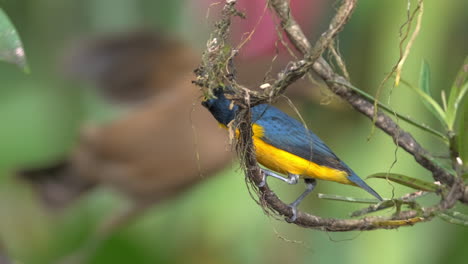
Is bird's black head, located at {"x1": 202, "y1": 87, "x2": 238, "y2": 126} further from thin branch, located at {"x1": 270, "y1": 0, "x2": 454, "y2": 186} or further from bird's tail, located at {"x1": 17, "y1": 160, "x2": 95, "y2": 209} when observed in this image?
bird's tail, located at {"x1": 17, "y1": 160, "x2": 95, "y2": 209}

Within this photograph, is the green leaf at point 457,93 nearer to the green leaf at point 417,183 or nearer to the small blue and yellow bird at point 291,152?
the green leaf at point 417,183

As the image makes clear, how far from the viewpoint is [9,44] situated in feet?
3.11

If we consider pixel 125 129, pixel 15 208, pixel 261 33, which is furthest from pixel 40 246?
pixel 261 33

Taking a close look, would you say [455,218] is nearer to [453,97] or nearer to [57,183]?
[453,97]

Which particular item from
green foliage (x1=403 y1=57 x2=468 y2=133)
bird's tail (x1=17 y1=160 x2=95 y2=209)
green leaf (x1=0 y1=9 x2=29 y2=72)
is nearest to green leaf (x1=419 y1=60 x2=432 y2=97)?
green foliage (x1=403 y1=57 x2=468 y2=133)

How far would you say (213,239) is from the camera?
2422 mm

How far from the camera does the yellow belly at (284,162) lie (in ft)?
4.82

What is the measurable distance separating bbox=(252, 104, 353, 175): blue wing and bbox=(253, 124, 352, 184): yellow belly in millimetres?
11

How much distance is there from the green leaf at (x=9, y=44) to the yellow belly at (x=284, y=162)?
0.58 m

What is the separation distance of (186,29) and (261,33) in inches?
22.1

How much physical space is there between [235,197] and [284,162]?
93 centimetres

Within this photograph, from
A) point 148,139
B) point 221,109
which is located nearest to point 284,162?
point 221,109

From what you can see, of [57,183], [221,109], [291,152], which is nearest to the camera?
[221,109]

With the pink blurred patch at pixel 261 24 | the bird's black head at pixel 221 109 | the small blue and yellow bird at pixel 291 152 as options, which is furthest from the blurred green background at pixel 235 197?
the bird's black head at pixel 221 109
